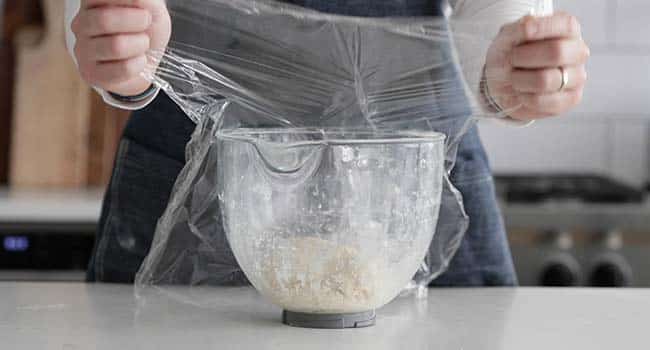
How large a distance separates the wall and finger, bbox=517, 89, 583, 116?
144cm

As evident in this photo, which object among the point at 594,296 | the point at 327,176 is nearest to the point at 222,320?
the point at 327,176

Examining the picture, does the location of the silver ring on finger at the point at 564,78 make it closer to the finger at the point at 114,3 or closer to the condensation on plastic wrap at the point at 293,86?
the condensation on plastic wrap at the point at 293,86

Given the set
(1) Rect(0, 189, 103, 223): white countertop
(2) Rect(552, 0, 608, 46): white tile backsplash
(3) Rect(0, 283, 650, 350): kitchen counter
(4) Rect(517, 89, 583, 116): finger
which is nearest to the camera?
(3) Rect(0, 283, 650, 350): kitchen counter

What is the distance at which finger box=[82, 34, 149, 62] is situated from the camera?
2.94 ft

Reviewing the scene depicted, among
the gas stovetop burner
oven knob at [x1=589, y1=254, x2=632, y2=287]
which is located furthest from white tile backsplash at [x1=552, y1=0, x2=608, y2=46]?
oven knob at [x1=589, y1=254, x2=632, y2=287]

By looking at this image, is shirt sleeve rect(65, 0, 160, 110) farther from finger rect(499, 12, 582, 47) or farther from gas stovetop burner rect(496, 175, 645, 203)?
gas stovetop burner rect(496, 175, 645, 203)

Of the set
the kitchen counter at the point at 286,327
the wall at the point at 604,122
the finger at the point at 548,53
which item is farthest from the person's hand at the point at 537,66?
the wall at the point at 604,122

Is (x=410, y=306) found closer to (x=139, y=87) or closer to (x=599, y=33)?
(x=139, y=87)

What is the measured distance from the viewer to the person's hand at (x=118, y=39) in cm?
89

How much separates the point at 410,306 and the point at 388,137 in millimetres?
168

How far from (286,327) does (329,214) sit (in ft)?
0.35

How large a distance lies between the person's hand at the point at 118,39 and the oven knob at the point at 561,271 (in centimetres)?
118

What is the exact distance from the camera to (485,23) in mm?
1016

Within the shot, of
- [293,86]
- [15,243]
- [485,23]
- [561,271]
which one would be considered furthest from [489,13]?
[15,243]
